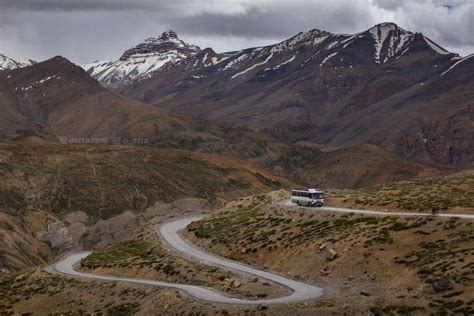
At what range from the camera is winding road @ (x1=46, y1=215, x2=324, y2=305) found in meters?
45.1

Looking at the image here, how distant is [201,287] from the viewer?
53125 millimetres

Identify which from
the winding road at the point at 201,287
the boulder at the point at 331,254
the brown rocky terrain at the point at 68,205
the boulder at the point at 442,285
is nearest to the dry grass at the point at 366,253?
the boulder at the point at 442,285

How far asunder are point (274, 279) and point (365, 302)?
13.9m

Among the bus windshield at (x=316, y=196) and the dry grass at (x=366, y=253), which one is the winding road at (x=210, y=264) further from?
the bus windshield at (x=316, y=196)

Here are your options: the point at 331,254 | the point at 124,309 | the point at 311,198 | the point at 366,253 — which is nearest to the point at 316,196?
the point at 311,198

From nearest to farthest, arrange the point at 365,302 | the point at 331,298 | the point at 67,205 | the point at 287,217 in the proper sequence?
1. the point at 365,302
2. the point at 331,298
3. the point at 287,217
4. the point at 67,205

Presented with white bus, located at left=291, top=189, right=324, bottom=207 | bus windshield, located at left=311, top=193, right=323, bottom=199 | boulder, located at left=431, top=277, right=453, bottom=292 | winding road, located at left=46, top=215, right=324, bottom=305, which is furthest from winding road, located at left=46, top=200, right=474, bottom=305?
boulder, located at left=431, top=277, right=453, bottom=292

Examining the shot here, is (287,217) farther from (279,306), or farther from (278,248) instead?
(279,306)

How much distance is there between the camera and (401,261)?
46500mm

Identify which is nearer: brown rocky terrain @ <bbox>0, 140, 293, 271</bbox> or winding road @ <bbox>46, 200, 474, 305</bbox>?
winding road @ <bbox>46, 200, 474, 305</bbox>

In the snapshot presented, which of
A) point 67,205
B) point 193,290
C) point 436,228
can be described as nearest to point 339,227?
point 436,228

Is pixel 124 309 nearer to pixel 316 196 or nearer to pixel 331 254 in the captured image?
pixel 331 254

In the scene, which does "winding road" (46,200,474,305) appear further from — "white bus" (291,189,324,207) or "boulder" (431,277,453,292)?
"boulder" (431,277,453,292)

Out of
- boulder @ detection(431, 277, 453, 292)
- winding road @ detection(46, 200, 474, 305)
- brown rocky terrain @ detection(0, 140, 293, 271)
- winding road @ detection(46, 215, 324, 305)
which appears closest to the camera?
boulder @ detection(431, 277, 453, 292)
